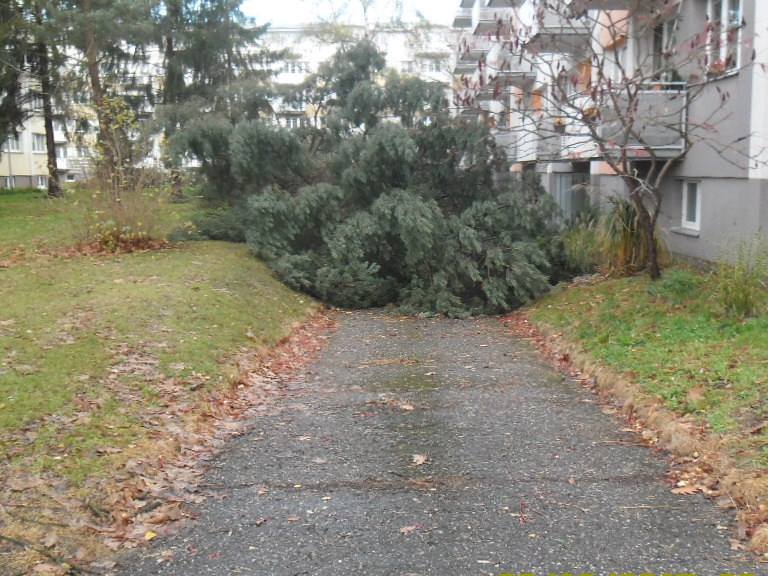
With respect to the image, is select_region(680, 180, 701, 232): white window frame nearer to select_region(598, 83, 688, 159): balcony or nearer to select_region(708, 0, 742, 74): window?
select_region(598, 83, 688, 159): balcony

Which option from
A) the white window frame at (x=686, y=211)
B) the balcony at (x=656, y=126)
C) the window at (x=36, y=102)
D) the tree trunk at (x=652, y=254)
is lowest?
the tree trunk at (x=652, y=254)

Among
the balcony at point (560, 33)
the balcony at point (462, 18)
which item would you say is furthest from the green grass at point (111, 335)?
the balcony at point (462, 18)

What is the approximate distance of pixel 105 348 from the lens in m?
8.74

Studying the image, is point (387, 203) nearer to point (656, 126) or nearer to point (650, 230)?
point (656, 126)

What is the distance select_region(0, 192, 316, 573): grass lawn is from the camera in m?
5.61

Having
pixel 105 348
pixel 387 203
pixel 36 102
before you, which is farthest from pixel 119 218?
pixel 36 102

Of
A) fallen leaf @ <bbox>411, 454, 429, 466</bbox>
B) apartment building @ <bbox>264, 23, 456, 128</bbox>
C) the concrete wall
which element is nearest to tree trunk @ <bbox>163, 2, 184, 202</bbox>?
apartment building @ <bbox>264, 23, 456, 128</bbox>

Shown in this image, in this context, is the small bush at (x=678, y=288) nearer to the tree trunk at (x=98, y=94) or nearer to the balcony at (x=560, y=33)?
the balcony at (x=560, y=33)

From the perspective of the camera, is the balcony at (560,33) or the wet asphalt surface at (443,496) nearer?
the wet asphalt surface at (443,496)

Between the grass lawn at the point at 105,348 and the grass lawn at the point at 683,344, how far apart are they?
14.5ft

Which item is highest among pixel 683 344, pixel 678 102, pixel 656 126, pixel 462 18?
pixel 462 18

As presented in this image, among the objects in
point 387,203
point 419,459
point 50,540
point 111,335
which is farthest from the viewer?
point 387,203

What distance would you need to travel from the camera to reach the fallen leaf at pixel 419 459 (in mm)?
6191

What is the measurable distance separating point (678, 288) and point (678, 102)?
471 cm
